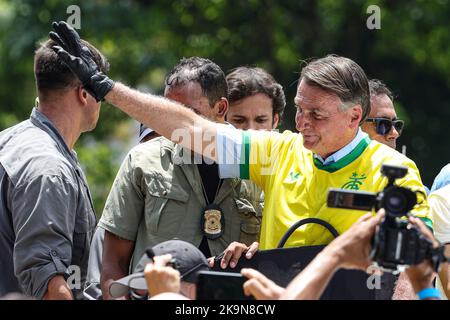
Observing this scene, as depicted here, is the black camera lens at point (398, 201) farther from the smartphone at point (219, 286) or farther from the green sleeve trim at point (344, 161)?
the green sleeve trim at point (344, 161)

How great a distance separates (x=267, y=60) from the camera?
15414 mm

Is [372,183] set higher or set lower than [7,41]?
lower

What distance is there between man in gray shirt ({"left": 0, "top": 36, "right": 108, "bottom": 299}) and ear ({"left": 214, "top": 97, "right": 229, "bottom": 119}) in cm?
63

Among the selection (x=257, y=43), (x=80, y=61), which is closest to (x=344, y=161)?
(x=80, y=61)

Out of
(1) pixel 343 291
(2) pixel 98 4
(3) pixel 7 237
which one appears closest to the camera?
(1) pixel 343 291

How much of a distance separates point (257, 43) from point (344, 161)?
11.3m

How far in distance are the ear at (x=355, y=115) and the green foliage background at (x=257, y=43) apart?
873 centimetres

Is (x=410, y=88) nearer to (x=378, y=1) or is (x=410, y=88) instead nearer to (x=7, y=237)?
(x=378, y=1)

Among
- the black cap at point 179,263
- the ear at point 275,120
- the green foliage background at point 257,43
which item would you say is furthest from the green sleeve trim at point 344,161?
the green foliage background at point 257,43

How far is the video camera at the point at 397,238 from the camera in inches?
138

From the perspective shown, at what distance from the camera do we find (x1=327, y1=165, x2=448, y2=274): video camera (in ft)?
11.5

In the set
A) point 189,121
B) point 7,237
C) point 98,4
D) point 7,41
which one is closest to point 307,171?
point 189,121
